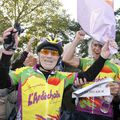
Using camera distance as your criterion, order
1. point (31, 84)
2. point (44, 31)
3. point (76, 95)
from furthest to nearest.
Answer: point (44, 31) → point (76, 95) → point (31, 84)

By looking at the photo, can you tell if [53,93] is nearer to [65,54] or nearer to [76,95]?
[76,95]

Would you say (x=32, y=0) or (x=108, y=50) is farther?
(x=32, y=0)

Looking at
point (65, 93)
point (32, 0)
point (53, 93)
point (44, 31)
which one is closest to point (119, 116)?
point (65, 93)

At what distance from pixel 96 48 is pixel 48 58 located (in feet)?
2.85

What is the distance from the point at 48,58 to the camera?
4098mm

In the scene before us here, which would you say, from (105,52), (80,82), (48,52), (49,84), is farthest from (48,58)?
(105,52)

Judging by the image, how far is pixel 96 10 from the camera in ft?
15.5

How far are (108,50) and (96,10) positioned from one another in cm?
64

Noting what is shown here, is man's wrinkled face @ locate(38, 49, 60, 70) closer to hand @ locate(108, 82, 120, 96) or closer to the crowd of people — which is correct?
the crowd of people

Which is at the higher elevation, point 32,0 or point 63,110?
point 32,0

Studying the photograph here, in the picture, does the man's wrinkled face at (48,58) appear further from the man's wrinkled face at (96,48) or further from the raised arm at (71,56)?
the man's wrinkled face at (96,48)

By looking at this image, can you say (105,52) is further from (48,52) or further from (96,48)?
(48,52)

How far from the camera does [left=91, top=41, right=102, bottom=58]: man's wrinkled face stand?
4.75 metres

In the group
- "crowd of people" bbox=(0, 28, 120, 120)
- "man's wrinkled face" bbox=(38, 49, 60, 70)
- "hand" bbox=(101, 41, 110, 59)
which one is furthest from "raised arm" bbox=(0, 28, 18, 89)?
"hand" bbox=(101, 41, 110, 59)
